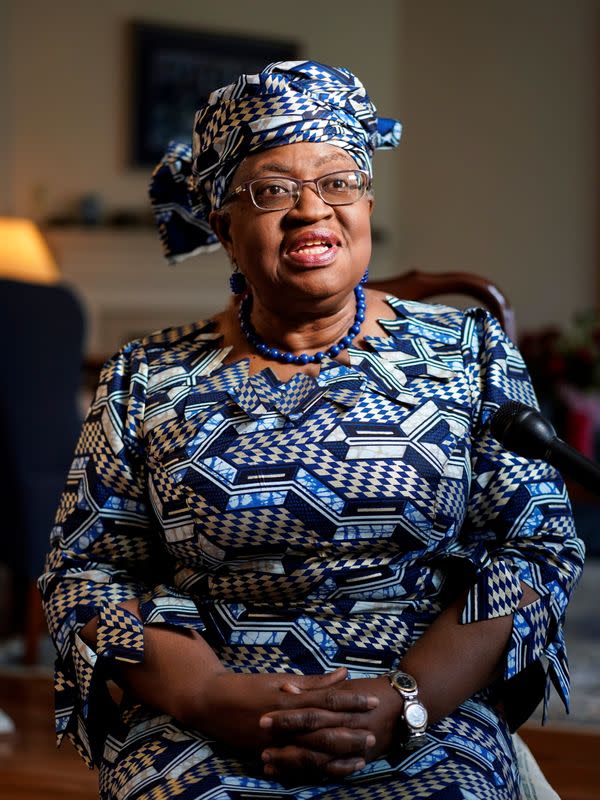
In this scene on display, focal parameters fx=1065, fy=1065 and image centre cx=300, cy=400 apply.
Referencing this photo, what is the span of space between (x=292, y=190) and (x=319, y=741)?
62cm

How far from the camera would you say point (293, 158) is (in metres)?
1.24

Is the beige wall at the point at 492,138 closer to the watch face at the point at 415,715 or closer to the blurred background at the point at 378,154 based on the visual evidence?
the blurred background at the point at 378,154

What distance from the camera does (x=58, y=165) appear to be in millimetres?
5988

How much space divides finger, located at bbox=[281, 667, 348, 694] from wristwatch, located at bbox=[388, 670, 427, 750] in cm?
6

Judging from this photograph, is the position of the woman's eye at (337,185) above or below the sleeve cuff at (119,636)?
above

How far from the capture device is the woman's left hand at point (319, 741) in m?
1.05

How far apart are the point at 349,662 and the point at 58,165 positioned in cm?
527

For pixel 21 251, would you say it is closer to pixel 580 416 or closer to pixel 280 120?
pixel 580 416

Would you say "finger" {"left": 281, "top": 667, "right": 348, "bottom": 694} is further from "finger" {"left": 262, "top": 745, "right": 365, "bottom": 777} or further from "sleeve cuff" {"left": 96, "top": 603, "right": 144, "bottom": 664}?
"sleeve cuff" {"left": 96, "top": 603, "right": 144, "bottom": 664}

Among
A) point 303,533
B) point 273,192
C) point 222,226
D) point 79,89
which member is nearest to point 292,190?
point 273,192

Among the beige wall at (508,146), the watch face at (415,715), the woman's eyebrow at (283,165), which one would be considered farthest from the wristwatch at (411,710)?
the beige wall at (508,146)

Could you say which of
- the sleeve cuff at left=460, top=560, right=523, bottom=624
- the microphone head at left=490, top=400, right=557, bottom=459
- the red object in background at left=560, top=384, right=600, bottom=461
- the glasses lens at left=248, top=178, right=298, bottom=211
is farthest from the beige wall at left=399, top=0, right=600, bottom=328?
the microphone head at left=490, top=400, right=557, bottom=459

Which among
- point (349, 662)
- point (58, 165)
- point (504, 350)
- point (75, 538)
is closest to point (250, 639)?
point (349, 662)

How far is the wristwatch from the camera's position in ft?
3.58
